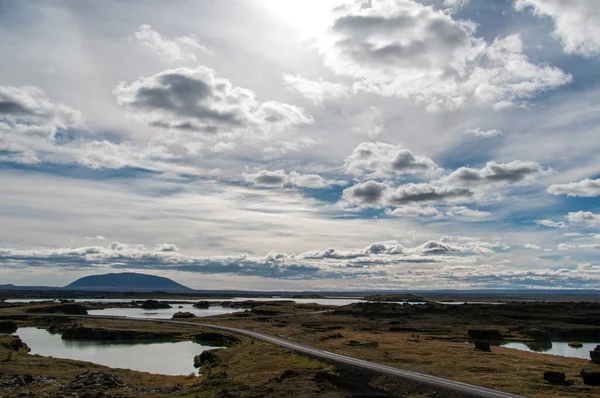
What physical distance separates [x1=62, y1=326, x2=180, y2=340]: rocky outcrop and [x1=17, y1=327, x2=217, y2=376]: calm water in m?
3.42

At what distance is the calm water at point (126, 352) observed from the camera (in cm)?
7862

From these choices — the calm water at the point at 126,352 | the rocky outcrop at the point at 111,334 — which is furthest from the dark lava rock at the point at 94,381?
the rocky outcrop at the point at 111,334

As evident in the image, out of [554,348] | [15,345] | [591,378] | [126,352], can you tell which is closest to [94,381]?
[126,352]

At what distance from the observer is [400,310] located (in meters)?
197

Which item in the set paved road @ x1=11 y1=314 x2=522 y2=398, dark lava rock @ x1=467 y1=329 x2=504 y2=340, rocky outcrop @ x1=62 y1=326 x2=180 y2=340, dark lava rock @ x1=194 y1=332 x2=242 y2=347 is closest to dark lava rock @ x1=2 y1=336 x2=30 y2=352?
rocky outcrop @ x1=62 y1=326 x2=180 y2=340

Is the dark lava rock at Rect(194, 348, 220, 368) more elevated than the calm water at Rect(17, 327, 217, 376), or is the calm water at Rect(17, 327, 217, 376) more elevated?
the dark lava rock at Rect(194, 348, 220, 368)

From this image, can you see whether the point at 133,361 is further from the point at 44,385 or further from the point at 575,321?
the point at 575,321

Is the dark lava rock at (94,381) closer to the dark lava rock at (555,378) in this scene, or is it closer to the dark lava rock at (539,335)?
the dark lava rock at (555,378)

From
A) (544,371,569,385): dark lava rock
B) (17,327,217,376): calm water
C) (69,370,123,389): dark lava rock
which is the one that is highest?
(544,371,569,385): dark lava rock

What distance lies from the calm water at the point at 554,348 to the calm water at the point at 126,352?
229 ft

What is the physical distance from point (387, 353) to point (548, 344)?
61247 millimetres

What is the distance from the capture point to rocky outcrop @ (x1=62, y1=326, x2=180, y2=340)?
11737 cm

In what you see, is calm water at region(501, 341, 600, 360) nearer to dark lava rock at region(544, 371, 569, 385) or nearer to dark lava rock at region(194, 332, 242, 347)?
dark lava rock at region(544, 371, 569, 385)

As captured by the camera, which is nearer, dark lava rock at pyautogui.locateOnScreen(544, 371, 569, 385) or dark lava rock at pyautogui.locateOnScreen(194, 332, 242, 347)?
dark lava rock at pyautogui.locateOnScreen(544, 371, 569, 385)
